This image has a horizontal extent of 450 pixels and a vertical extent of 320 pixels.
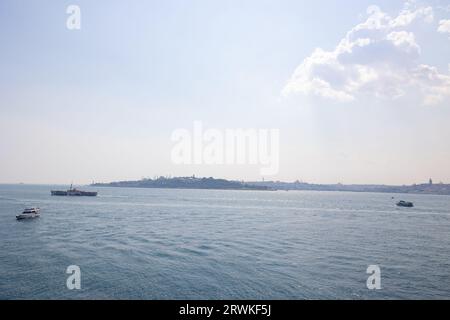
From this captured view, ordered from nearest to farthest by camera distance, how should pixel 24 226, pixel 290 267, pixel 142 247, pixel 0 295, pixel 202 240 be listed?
pixel 0 295
pixel 290 267
pixel 142 247
pixel 202 240
pixel 24 226

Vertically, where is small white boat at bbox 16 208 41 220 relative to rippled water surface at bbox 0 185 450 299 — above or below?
above

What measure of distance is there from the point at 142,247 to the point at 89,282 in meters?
14.3

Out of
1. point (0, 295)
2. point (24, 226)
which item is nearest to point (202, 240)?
point (0, 295)

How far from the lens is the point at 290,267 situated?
107ft

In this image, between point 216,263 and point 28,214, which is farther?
point 28,214

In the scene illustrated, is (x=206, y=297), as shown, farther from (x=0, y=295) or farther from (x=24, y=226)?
(x=24, y=226)

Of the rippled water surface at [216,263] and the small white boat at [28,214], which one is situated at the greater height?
the small white boat at [28,214]

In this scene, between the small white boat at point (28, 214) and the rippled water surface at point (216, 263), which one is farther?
the small white boat at point (28, 214)

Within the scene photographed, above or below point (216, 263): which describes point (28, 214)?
above

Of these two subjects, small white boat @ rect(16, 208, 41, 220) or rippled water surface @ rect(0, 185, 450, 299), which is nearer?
rippled water surface @ rect(0, 185, 450, 299)

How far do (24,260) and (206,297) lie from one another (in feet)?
75.2

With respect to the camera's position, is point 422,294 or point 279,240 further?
point 279,240
